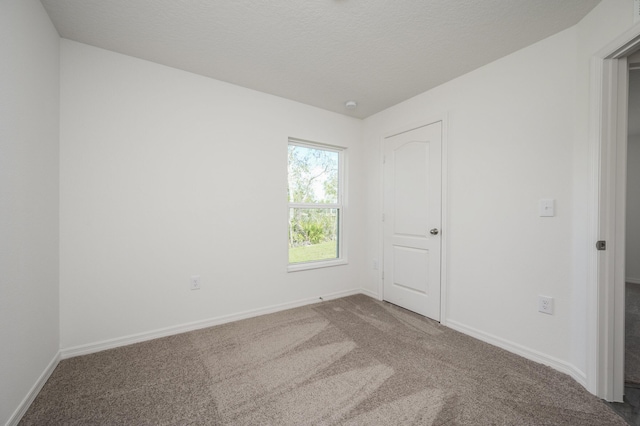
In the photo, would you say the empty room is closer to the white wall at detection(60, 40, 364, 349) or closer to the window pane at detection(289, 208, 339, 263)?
the white wall at detection(60, 40, 364, 349)

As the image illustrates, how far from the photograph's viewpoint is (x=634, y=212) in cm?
373

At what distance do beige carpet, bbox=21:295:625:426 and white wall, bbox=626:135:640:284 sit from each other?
11.3ft

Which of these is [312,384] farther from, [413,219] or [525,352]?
[413,219]

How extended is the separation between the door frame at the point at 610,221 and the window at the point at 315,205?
240 cm

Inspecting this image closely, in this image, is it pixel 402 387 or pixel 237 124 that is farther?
pixel 237 124

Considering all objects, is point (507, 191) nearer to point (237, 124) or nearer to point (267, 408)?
point (267, 408)

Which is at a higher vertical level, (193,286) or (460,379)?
(193,286)

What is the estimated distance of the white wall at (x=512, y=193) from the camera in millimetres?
1859

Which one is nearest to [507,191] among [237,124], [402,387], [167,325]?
[402,387]

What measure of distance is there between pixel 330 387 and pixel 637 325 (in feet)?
9.85

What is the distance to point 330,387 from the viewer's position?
1.65m

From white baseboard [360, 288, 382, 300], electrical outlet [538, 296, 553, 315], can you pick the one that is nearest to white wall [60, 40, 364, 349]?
white baseboard [360, 288, 382, 300]

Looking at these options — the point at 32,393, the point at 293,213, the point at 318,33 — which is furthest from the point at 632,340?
the point at 32,393

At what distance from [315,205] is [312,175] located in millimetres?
393
